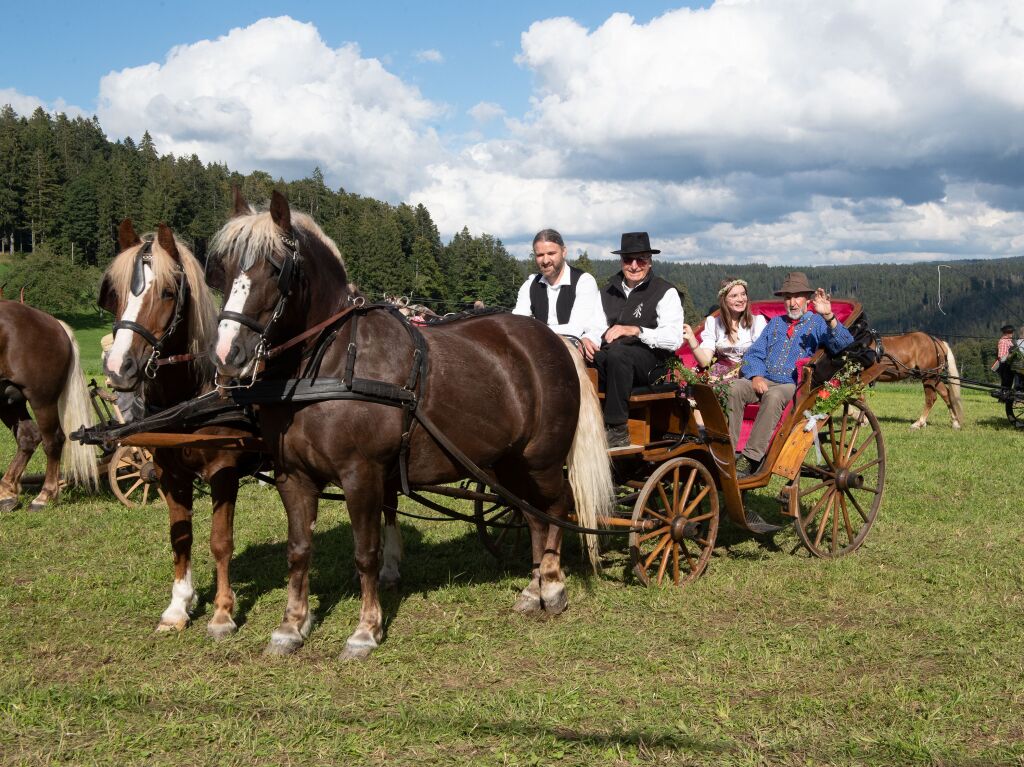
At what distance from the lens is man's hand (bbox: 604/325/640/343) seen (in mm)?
5793

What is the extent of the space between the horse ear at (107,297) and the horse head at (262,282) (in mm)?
822

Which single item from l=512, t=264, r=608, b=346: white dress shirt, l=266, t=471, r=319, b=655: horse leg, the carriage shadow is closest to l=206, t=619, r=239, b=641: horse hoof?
the carriage shadow

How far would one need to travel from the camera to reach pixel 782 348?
676cm

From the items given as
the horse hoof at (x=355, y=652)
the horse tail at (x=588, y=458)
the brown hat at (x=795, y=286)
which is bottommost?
the horse hoof at (x=355, y=652)

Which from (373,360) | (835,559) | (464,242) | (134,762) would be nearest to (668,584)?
(835,559)

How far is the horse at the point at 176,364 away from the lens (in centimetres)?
427

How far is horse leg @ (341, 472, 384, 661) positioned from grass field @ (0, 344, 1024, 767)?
4.5 inches

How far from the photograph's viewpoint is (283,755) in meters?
3.44

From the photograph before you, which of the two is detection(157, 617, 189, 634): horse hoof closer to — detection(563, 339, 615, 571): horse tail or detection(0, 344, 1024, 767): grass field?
detection(0, 344, 1024, 767): grass field

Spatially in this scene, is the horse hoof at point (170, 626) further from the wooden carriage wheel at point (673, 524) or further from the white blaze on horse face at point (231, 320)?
the wooden carriage wheel at point (673, 524)

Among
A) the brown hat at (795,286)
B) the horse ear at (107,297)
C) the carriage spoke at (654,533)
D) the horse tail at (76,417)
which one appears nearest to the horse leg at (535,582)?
the carriage spoke at (654,533)

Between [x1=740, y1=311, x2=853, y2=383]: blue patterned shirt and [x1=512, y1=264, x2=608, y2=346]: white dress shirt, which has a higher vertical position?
[x1=512, y1=264, x2=608, y2=346]: white dress shirt

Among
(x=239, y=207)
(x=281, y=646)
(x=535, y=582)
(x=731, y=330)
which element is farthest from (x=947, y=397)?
(x=239, y=207)

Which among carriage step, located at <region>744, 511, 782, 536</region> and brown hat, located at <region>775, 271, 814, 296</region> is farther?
brown hat, located at <region>775, 271, 814, 296</region>
